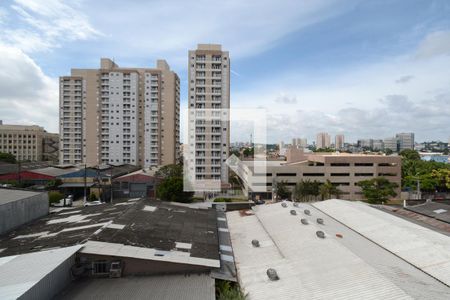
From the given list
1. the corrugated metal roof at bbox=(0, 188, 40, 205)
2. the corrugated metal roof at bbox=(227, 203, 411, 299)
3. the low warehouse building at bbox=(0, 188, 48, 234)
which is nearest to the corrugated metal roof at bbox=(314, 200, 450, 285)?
the corrugated metal roof at bbox=(227, 203, 411, 299)

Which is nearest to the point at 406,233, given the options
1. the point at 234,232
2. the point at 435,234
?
the point at 435,234

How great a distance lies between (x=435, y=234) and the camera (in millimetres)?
17859

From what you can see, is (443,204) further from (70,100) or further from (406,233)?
(70,100)

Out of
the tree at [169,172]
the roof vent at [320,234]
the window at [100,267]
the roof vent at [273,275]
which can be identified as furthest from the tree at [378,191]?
the window at [100,267]

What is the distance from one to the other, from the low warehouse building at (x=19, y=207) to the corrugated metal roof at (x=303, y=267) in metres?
15.7

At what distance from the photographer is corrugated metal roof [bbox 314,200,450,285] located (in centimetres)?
1383

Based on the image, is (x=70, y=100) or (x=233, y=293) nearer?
(x=233, y=293)

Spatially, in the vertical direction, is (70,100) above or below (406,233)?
above

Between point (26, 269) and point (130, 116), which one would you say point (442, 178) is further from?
point (130, 116)

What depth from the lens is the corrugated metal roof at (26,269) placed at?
30.9 ft

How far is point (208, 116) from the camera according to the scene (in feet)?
160

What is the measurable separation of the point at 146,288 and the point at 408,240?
49.2 feet

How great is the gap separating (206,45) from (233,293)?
45864 millimetres

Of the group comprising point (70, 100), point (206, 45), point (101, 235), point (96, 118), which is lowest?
point (101, 235)
